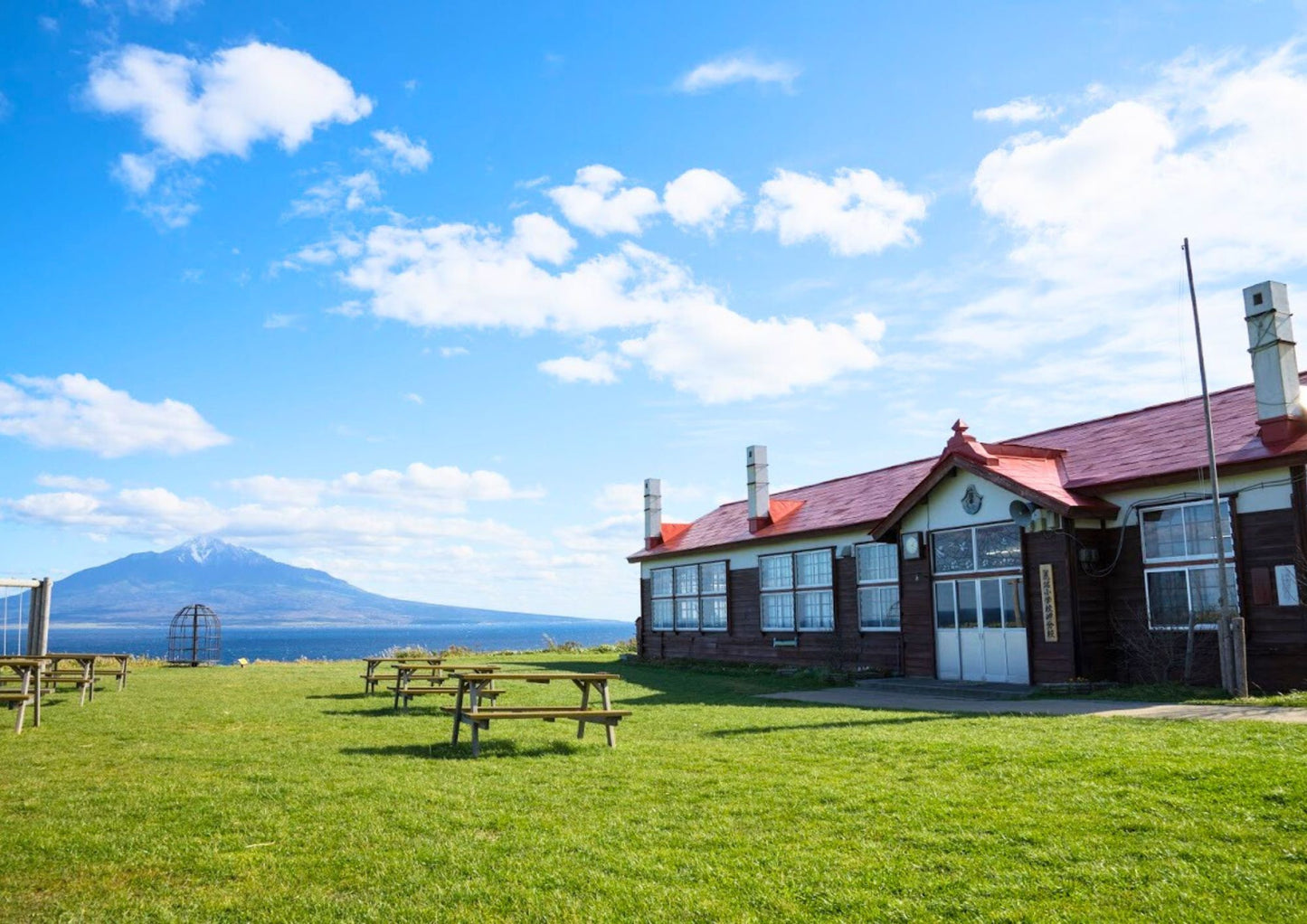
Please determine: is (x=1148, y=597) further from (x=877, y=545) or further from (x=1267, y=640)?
(x=877, y=545)

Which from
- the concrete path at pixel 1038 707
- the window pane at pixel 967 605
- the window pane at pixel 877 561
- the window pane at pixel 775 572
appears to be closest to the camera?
the concrete path at pixel 1038 707

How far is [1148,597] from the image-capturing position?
50.0 feet

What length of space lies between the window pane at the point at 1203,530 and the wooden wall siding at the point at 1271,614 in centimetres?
24

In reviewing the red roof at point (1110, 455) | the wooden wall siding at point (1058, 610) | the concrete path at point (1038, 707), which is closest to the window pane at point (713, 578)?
the red roof at point (1110, 455)

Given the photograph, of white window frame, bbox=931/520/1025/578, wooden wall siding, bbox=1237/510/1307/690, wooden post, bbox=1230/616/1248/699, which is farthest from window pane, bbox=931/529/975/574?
wooden post, bbox=1230/616/1248/699

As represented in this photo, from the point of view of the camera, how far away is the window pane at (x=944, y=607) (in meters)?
18.2

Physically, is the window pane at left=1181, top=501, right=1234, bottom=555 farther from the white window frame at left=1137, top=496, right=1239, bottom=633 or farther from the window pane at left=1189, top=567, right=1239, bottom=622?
the window pane at left=1189, top=567, right=1239, bottom=622

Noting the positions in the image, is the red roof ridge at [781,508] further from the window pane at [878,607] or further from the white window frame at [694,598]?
the window pane at [878,607]

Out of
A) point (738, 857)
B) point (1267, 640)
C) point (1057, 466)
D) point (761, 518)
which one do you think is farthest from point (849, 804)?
point (761, 518)

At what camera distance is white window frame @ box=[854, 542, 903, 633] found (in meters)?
20.2

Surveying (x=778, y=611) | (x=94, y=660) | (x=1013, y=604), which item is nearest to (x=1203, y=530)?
(x=1013, y=604)

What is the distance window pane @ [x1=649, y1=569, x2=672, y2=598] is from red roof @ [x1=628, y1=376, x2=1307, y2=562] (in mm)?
7741

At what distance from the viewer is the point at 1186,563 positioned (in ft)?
48.4

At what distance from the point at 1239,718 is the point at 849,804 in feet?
20.8
